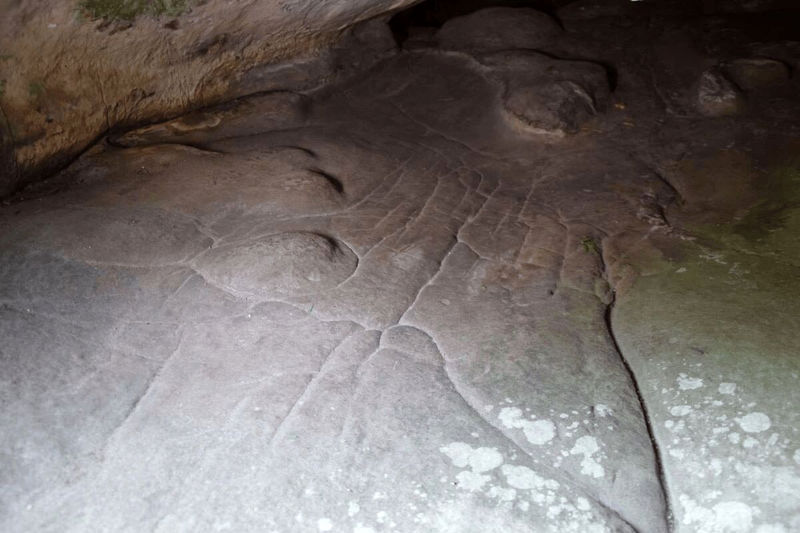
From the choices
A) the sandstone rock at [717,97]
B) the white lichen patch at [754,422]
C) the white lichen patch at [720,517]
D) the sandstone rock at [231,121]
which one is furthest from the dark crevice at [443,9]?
the white lichen patch at [720,517]

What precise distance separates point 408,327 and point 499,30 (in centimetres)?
462

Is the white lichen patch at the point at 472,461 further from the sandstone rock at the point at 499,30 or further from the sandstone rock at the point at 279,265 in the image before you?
the sandstone rock at the point at 499,30

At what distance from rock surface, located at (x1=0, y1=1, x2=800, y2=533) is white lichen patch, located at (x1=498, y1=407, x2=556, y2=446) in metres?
0.01

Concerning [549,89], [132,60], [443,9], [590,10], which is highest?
[132,60]

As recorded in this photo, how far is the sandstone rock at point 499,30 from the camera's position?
22.6ft

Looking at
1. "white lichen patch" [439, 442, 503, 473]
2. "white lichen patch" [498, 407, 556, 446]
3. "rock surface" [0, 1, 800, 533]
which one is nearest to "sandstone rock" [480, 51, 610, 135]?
"rock surface" [0, 1, 800, 533]

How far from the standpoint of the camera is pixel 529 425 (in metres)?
2.86

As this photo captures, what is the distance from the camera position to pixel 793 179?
4.68 m

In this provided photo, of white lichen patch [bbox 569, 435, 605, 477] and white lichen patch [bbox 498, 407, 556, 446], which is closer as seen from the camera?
white lichen patch [bbox 569, 435, 605, 477]

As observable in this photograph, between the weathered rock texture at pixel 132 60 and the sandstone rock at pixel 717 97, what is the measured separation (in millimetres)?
2765

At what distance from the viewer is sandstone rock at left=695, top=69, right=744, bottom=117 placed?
5.70m

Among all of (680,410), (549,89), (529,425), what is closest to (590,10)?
(549,89)

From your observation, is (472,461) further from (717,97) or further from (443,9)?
(443,9)

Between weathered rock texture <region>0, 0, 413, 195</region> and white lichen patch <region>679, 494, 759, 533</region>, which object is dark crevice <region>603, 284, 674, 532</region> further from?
weathered rock texture <region>0, 0, 413, 195</region>
